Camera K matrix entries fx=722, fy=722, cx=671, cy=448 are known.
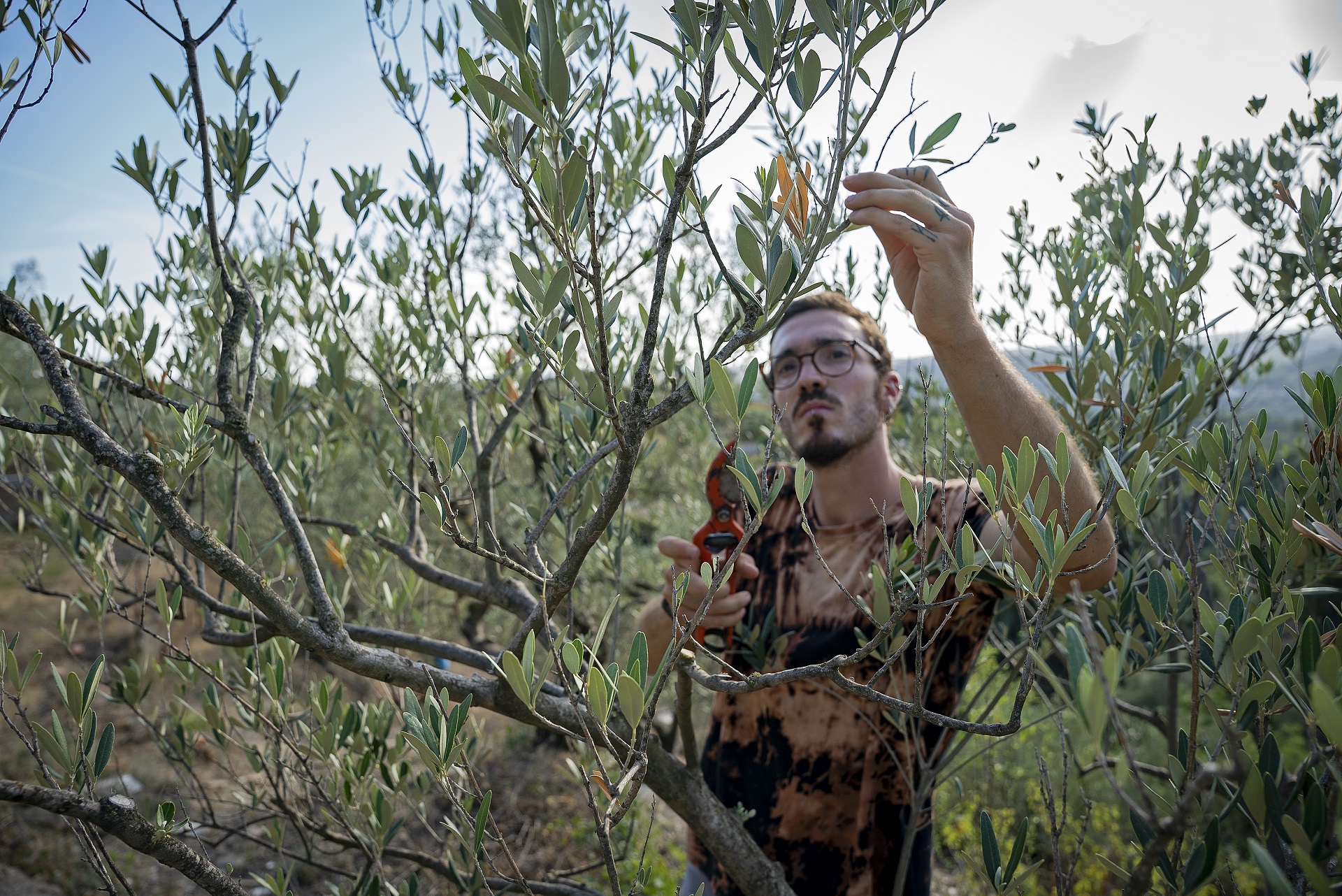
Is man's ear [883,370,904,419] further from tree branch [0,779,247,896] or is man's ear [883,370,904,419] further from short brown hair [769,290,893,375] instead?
tree branch [0,779,247,896]

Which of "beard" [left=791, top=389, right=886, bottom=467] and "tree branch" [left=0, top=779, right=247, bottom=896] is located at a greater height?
"beard" [left=791, top=389, right=886, bottom=467]

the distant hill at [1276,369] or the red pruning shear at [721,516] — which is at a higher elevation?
the distant hill at [1276,369]

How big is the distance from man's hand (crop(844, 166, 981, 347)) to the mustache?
3.30 feet

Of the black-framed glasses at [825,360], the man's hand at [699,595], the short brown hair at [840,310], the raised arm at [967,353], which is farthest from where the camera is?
the short brown hair at [840,310]

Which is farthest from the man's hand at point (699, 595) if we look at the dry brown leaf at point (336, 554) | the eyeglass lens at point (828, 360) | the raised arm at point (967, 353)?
the dry brown leaf at point (336, 554)

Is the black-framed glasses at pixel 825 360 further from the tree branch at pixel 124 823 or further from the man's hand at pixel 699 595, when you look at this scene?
the tree branch at pixel 124 823

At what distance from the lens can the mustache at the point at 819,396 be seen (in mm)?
2646

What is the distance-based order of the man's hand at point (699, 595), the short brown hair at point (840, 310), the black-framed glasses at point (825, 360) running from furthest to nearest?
the short brown hair at point (840, 310) < the black-framed glasses at point (825, 360) < the man's hand at point (699, 595)

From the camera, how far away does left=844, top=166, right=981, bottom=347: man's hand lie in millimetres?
1288

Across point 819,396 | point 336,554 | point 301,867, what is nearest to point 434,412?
point 336,554

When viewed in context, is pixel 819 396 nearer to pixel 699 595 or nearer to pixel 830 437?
pixel 830 437

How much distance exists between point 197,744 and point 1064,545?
3161 millimetres

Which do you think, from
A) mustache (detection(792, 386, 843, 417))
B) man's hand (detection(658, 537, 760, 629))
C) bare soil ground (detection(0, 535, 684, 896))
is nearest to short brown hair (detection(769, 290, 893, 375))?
mustache (detection(792, 386, 843, 417))

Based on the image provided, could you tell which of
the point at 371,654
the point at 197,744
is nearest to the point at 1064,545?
the point at 371,654
